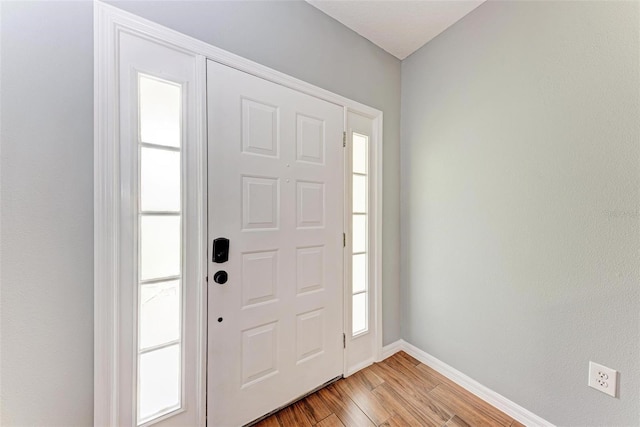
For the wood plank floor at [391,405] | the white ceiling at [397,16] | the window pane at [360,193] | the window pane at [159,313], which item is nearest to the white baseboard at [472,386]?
the wood plank floor at [391,405]

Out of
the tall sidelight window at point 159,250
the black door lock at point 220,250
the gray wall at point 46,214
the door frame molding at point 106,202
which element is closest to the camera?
the gray wall at point 46,214

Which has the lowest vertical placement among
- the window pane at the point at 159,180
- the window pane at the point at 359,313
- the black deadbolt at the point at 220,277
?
the window pane at the point at 359,313

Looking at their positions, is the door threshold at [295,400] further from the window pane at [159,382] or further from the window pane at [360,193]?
the window pane at [360,193]

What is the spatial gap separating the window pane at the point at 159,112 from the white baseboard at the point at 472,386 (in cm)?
219

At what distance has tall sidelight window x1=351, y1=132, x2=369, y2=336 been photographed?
186 centimetres

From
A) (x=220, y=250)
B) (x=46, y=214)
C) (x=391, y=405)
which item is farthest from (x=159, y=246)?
(x=391, y=405)

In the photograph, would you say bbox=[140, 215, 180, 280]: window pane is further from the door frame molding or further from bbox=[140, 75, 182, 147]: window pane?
bbox=[140, 75, 182, 147]: window pane

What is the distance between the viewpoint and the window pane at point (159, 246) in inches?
42.7

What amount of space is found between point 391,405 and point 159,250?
1.68m

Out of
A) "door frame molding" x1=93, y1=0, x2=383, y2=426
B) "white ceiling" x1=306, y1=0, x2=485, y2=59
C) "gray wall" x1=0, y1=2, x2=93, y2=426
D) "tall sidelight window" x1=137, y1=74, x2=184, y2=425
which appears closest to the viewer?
"gray wall" x1=0, y1=2, x2=93, y2=426

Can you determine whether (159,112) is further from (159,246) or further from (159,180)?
(159,246)

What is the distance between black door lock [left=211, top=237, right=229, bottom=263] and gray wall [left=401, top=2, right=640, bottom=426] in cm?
156

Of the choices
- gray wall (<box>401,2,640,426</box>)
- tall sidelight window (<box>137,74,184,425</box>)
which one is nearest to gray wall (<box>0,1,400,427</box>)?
→ tall sidelight window (<box>137,74,184,425</box>)

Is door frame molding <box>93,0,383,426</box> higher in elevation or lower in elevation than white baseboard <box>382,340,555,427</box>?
higher
